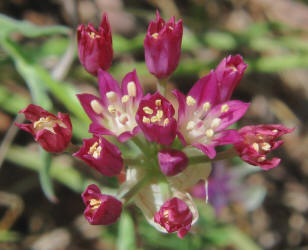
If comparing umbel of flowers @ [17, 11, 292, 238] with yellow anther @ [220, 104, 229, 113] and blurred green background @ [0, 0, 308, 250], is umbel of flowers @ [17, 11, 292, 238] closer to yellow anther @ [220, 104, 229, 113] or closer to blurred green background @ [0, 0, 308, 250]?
yellow anther @ [220, 104, 229, 113]

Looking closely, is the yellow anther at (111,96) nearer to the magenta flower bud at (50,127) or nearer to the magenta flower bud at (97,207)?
the magenta flower bud at (50,127)

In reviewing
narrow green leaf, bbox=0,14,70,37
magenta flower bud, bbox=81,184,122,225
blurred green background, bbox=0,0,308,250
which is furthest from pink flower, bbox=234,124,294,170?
narrow green leaf, bbox=0,14,70,37

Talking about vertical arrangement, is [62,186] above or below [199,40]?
below

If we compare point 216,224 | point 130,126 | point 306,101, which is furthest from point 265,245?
point 130,126

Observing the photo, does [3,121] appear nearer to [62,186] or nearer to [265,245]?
[62,186]

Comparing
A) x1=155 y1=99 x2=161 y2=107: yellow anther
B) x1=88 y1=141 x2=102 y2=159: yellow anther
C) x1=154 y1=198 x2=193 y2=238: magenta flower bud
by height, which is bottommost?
x1=154 y1=198 x2=193 y2=238: magenta flower bud

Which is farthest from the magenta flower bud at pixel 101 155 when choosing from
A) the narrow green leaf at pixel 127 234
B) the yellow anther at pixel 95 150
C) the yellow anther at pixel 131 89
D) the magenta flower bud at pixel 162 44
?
the narrow green leaf at pixel 127 234

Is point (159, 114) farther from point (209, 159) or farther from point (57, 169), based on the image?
point (57, 169)
